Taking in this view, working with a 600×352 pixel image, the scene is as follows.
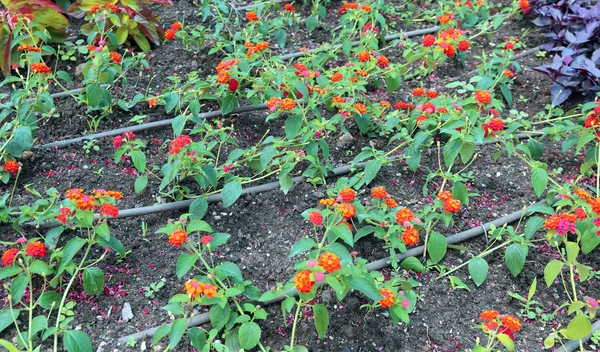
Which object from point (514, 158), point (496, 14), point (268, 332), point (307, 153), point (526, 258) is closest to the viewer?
point (268, 332)

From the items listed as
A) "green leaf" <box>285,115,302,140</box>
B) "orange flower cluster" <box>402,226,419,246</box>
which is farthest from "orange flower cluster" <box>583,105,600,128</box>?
"green leaf" <box>285,115,302,140</box>

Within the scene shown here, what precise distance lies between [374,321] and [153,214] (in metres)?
1.07

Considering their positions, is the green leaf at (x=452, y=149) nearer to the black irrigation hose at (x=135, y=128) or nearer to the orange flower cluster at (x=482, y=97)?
the orange flower cluster at (x=482, y=97)

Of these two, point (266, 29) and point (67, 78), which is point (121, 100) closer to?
point (67, 78)

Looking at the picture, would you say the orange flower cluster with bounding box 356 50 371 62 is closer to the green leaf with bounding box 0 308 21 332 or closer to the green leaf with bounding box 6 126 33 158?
the green leaf with bounding box 6 126 33 158

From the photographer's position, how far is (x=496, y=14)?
13.2 feet

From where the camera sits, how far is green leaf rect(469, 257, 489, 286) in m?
2.37

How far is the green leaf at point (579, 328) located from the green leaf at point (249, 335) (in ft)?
3.54

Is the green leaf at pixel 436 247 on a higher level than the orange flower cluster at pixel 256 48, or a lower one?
lower

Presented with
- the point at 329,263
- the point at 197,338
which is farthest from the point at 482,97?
the point at 197,338

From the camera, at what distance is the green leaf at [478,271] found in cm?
237

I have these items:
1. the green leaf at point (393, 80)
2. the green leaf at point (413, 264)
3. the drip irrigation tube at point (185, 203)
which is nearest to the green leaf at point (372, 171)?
the drip irrigation tube at point (185, 203)

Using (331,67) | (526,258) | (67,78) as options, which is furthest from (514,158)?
(67,78)

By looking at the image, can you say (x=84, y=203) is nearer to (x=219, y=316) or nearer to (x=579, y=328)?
(x=219, y=316)
